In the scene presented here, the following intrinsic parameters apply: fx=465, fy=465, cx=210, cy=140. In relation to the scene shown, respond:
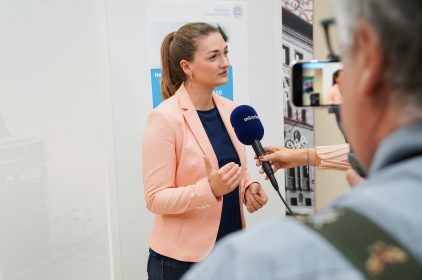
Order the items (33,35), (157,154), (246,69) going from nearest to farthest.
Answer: (157,154), (33,35), (246,69)

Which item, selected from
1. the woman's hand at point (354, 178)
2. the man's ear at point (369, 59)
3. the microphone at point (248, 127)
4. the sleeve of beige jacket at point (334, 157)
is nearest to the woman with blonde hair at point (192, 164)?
the microphone at point (248, 127)

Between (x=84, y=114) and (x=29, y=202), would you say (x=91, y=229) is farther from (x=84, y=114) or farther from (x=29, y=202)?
(x=84, y=114)

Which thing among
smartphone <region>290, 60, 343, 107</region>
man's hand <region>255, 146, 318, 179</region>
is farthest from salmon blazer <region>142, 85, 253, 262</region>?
smartphone <region>290, 60, 343, 107</region>

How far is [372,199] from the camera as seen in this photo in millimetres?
447

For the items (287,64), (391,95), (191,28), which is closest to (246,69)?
(287,64)

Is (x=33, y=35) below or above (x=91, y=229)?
above

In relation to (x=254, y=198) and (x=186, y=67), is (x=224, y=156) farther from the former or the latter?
(x=186, y=67)

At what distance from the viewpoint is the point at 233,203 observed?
1.90 metres

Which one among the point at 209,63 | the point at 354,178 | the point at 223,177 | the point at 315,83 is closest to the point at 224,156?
the point at 223,177

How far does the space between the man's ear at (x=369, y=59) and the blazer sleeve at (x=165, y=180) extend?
1153 millimetres

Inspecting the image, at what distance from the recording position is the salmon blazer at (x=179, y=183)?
5.52 ft

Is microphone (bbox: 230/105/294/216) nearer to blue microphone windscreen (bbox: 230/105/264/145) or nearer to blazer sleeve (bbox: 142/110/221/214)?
blue microphone windscreen (bbox: 230/105/264/145)

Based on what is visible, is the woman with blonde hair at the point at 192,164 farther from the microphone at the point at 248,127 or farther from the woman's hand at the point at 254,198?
the microphone at the point at 248,127

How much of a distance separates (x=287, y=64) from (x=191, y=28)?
3.22 ft
